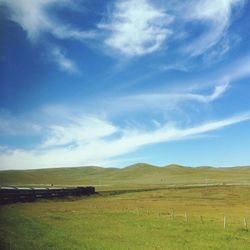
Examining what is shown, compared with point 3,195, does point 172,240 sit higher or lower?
lower

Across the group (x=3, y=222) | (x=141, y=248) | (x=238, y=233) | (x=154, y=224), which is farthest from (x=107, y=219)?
(x=141, y=248)

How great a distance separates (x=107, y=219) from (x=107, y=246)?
20.1 metres

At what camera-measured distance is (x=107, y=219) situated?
174ft

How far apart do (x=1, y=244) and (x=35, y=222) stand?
659 inches

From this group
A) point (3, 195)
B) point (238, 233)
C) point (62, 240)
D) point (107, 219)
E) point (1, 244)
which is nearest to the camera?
point (1, 244)

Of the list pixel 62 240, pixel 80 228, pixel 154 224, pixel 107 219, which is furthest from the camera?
pixel 107 219

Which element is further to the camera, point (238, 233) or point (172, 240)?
point (238, 233)

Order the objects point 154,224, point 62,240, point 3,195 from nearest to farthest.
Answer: point 62,240, point 154,224, point 3,195

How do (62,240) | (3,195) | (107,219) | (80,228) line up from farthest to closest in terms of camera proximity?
1. (3,195)
2. (107,219)
3. (80,228)
4. (62,240)

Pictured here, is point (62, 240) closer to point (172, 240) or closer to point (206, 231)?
point (172, 240)

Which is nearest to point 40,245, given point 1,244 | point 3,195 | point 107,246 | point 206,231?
point 1,244

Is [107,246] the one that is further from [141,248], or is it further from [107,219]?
[107,219]

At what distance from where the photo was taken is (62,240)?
35.0 meters

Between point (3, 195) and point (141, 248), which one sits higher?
point (3, 195)
